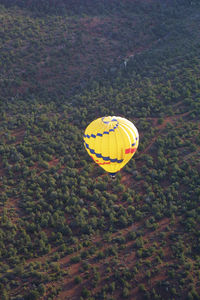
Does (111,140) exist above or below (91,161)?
below

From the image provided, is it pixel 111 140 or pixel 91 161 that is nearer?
pixel 111 140

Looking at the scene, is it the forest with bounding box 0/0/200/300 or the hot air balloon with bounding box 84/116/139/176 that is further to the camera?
the hot air balloon with bounding box 84/116/139/176

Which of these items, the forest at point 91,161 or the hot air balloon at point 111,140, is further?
the hot air balloon at point 111,140

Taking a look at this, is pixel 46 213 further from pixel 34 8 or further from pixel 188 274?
pixel 34 8

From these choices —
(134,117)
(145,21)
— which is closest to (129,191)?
(134,117)
